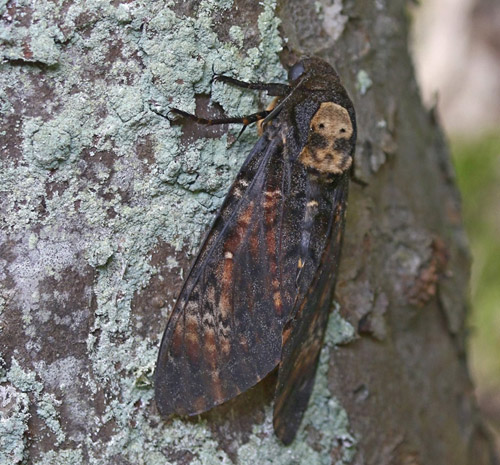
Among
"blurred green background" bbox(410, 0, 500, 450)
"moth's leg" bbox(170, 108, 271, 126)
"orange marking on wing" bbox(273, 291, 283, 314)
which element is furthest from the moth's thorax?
"blurred green background" bbox(410, 0, 500, 450)

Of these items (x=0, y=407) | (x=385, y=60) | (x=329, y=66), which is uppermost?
(x=385, y=60)

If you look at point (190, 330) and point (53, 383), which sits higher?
point (190, 330)

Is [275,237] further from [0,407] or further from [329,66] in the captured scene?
[0,407]

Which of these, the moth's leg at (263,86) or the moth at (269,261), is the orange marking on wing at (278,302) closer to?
the moth at (269,261)

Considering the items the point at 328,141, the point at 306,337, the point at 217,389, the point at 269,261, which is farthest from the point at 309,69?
the point at 217,389

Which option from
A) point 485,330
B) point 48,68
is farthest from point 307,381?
point 485,330

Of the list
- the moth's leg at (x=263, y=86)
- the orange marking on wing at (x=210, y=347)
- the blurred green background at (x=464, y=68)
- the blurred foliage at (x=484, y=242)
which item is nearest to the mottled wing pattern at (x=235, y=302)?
the orange marking on wing at (x=210, y=347)
